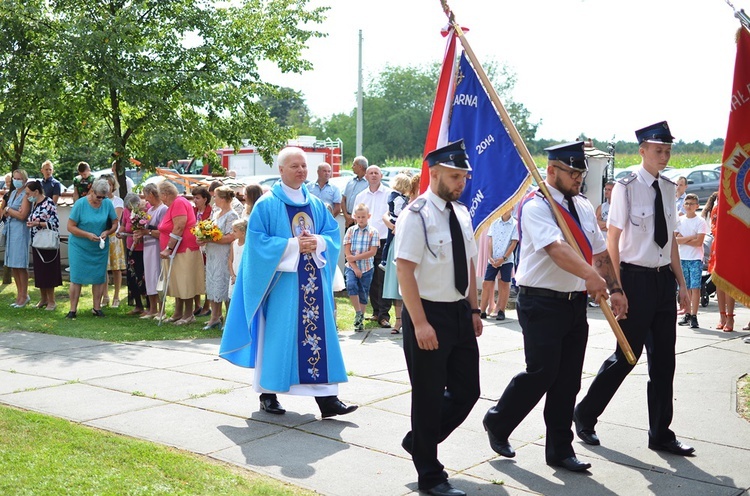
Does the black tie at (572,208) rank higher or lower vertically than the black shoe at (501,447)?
higher

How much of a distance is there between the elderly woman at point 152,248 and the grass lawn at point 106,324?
35 cm

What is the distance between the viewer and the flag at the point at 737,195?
652cm

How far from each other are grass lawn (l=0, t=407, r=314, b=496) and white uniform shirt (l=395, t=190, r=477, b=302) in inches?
53.9

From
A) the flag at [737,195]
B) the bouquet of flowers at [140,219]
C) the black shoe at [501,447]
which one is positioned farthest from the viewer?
the bouquet of flowers at [140,219]

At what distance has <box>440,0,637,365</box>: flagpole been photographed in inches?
215

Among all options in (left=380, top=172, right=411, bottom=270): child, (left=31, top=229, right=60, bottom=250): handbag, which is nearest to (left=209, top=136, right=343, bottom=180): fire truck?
(left=31, top=229, right=60, bottom=250): handbag

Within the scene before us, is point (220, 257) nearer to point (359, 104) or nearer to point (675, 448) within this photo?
point (675, 448)

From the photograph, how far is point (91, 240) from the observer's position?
1295cm

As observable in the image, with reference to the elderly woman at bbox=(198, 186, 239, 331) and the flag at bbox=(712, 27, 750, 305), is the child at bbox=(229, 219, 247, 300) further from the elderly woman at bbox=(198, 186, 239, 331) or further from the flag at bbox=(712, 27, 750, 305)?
the flag at bbox=(712, 27, 750, 305)

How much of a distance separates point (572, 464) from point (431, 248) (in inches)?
64.5

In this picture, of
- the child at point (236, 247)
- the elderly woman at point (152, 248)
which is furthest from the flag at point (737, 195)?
the elderly woman at point (152, 248)

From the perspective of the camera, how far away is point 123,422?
6.64 metres

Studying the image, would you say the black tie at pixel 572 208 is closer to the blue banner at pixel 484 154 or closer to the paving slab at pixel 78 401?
the blue banner at pixel 484 154

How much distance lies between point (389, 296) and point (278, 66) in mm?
7573
